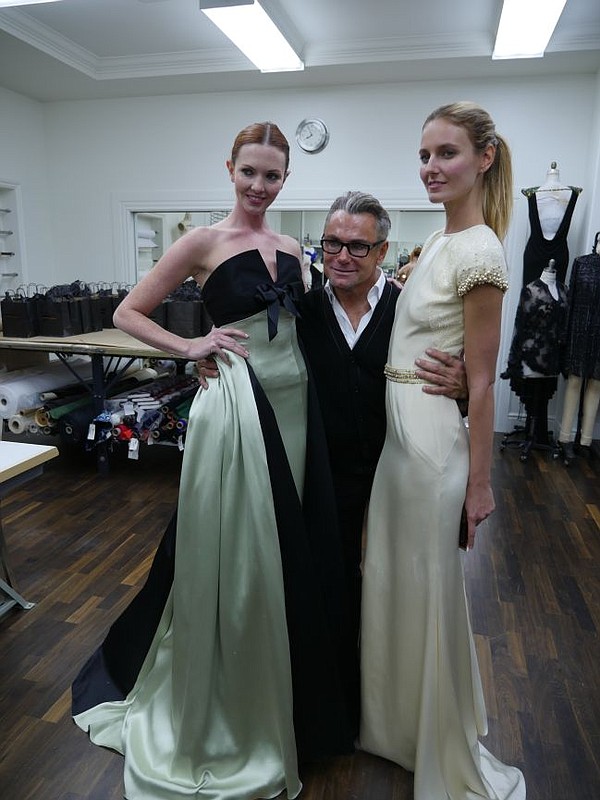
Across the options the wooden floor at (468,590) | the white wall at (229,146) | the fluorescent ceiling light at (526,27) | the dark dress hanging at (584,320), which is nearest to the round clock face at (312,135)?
the white wall at (229,146)

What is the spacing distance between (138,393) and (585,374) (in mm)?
3330

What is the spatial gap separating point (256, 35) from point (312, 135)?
49.8 inches

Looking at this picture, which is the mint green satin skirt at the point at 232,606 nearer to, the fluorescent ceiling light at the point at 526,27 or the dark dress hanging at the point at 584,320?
the fluorescent ceiling light at the point at 526,27

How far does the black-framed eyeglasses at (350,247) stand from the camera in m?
1.45

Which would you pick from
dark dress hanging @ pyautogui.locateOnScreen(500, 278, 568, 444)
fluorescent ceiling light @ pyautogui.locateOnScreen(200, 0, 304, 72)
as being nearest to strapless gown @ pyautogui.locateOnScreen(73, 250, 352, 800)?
fluorescent ceiling light @ pyautogui.locateOnScreen(200, 0, 304, 72)

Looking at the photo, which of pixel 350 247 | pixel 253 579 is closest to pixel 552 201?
pixel 350 247

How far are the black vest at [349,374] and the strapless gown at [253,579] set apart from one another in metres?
0.05

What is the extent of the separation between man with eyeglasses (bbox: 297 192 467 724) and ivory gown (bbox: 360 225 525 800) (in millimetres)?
77

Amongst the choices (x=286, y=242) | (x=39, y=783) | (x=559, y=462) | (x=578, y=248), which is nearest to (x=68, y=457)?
(x=39, y=783)

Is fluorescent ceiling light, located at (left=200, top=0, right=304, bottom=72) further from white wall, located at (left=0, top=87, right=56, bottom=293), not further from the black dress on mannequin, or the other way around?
white wall, located at (left=0, top=87, right=56, bottom=293)

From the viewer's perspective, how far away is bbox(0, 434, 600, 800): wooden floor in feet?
5.46

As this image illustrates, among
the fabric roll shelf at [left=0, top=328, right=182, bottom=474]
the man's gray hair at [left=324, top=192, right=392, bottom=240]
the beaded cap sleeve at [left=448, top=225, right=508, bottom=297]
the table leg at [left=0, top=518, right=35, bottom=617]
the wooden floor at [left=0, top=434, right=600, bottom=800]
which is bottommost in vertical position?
the wooden floor at [left=0, top=434, right=600, bottom=800]

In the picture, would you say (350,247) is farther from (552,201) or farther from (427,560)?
(552,201)

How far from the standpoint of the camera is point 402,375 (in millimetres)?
1444
